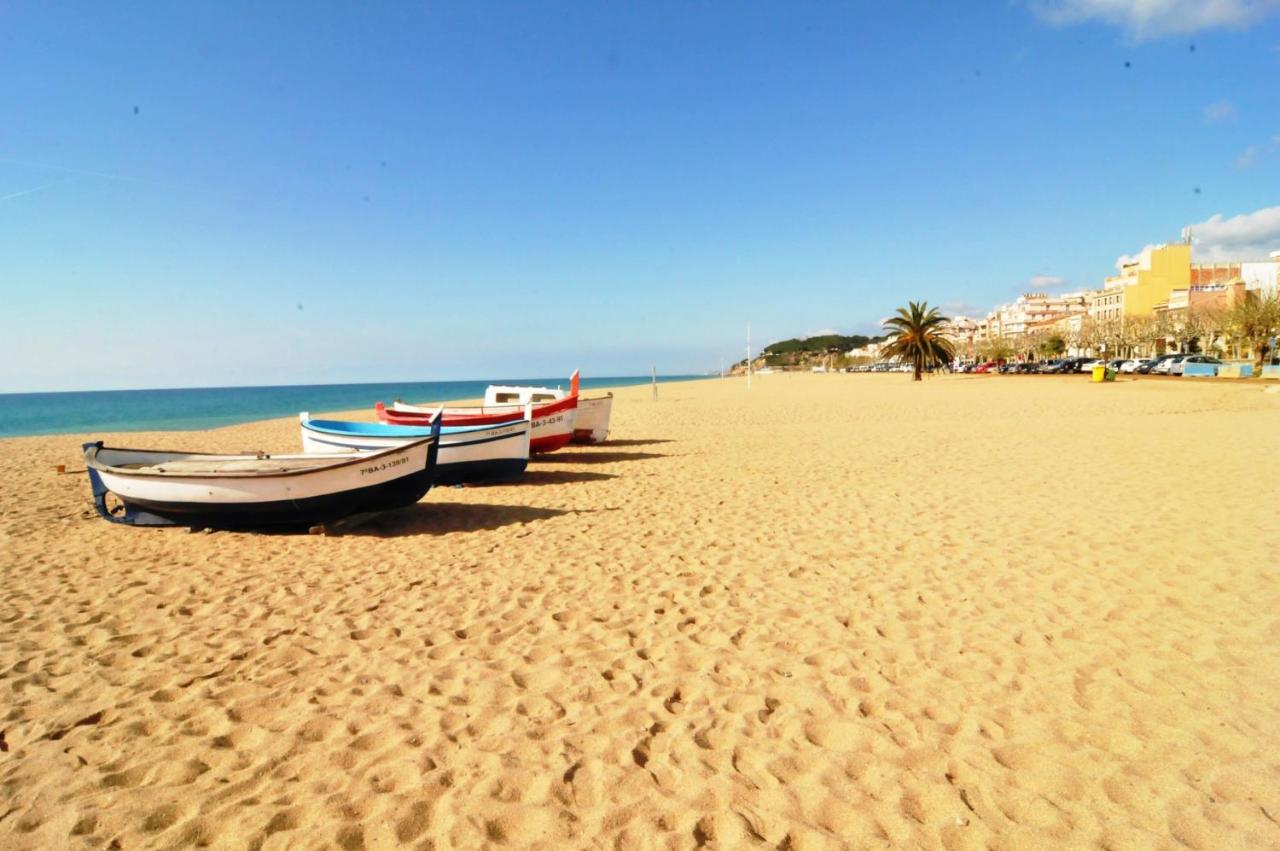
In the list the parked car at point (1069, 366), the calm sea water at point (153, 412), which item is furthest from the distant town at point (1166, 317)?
the calm sea water at point (153, 412)

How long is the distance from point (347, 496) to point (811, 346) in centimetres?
19086

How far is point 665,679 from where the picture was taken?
4074 millimetres

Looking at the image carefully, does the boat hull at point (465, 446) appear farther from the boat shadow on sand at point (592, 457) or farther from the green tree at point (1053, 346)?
the green tree at point (1053, 346)

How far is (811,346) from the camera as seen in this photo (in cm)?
18850

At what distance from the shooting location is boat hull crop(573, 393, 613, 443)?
1604 centimetres

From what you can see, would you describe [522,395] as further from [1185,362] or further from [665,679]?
[1185,362]

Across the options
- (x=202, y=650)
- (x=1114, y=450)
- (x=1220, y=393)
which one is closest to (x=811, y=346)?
(x=1220, y=393)

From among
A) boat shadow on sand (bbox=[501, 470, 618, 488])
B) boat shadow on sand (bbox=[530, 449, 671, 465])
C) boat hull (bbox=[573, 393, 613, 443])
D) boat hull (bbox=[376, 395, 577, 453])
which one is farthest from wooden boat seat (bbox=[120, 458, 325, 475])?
boat hull (bbox=[573, 393, 613, 443])

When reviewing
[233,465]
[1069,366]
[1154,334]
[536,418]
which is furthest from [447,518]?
[1154,334]

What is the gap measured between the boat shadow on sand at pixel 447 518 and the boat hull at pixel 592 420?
638cm

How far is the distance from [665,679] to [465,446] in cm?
775

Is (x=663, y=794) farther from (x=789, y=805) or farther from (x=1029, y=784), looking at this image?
(x=1029, y=784)

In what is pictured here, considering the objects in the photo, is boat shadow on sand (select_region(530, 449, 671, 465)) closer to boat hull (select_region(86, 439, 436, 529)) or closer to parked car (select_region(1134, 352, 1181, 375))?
boat hull (select_region(86, 439, 436, 529))

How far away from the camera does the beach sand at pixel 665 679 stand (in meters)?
2.83
